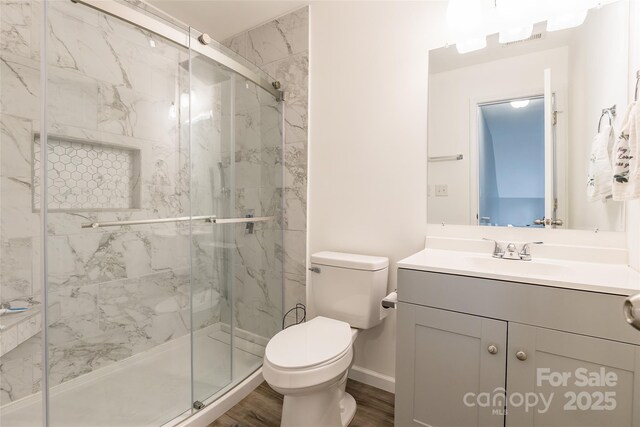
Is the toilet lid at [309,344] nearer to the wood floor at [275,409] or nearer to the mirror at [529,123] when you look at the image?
the wood floor at [275,409]

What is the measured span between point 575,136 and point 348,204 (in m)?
1.15

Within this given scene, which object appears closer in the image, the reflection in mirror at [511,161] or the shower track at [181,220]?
the reflection in mirror at [511,161]

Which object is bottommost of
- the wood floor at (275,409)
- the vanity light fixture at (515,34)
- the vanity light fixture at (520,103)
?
the wood floor at (275,409)

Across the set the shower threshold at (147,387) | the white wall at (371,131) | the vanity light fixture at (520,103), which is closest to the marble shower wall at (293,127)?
the white wall at (371,131)

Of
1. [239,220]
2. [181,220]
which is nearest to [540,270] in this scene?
[239,220]

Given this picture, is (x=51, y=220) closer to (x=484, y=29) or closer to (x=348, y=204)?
(x=348, y=204)

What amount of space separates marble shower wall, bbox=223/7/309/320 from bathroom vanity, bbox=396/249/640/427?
3.17 feet

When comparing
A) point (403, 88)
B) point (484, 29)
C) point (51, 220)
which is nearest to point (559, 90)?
point (484, 29)

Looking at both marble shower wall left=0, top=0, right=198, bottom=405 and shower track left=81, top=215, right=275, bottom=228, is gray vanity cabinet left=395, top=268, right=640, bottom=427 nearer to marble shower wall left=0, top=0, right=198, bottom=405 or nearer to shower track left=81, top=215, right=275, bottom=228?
shower track left=81, top=215, right=275, bottom=228

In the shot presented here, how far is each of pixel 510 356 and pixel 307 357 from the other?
75cm

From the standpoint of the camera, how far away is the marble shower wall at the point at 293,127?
2006 millimetres

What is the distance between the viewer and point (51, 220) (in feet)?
4.28

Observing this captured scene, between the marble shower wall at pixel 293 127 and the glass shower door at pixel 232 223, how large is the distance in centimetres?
7

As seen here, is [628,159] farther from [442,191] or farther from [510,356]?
[510,356]
